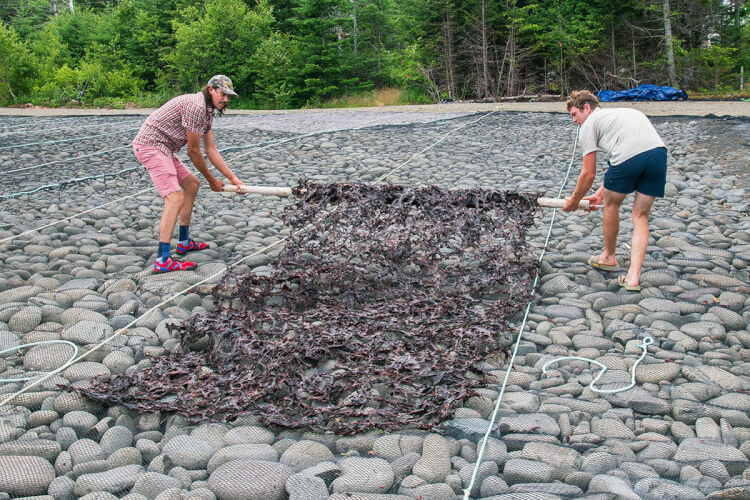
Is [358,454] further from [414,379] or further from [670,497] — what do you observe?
[670,497]

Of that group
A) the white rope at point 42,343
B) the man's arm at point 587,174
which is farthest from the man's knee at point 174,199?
the man's arm at point 587,174

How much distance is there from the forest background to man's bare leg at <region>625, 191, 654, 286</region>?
19913mm

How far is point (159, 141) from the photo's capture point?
5383mm

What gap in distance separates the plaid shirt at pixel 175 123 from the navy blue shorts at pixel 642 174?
3.23m

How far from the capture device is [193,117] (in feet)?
17.0

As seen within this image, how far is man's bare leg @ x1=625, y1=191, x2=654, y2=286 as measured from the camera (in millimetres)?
4863

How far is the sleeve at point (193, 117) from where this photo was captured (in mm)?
5168

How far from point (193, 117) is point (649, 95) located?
57.6 feet

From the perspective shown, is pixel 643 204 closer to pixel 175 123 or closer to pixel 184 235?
pixel 175 123

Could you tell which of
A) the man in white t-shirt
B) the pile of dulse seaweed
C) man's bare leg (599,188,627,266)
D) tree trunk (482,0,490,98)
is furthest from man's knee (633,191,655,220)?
tree trunk (482,0,490,98)

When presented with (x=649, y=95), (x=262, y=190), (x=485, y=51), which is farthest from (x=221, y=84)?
(x=485, y=51)

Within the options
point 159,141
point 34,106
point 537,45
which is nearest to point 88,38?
point 34,106

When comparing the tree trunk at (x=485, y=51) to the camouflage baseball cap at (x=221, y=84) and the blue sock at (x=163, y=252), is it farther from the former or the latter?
the blue sock at (x=163, y=252)

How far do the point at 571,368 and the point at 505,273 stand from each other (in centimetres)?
127
